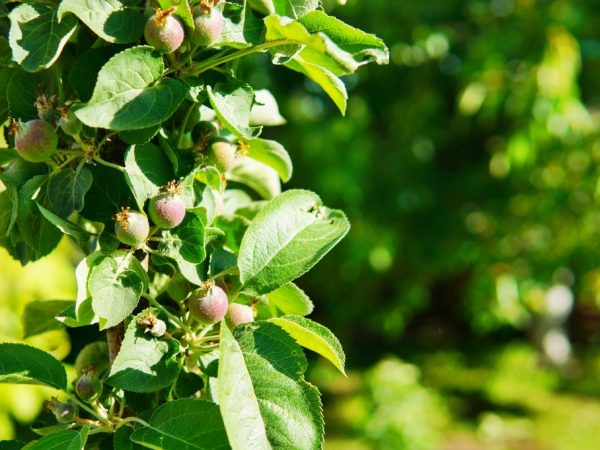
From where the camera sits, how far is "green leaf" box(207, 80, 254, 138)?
0.56 m

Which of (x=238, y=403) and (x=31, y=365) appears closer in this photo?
(x=238, y=403)

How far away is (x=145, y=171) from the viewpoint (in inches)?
22.0

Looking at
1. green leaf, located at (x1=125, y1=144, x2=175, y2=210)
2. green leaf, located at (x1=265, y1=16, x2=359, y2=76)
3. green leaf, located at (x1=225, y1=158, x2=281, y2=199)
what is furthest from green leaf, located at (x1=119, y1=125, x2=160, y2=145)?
green leaf, located at (x1=225, y1=158, x2=281, y2=199)

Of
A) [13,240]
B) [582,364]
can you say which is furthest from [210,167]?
[582,364]

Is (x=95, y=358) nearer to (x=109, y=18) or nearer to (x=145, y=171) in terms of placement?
(x=145, y=171)

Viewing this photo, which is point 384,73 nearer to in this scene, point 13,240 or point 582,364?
point 582,364

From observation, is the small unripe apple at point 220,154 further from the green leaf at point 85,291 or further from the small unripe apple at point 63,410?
the small unripe apple at point 63,410

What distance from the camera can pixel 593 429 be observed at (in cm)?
431

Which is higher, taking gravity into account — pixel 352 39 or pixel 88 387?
pixel 352 39

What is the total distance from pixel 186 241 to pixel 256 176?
23cm

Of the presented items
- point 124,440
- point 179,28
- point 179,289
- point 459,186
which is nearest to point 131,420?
point 124,440

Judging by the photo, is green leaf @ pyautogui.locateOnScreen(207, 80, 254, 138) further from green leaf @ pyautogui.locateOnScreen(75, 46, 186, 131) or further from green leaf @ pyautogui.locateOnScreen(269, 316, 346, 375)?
green leaf @ pyautogui.locateOnScreen(269, 316, 346, 375)

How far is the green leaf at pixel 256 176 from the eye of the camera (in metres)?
0.78

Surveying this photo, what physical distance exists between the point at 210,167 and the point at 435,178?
389cm
